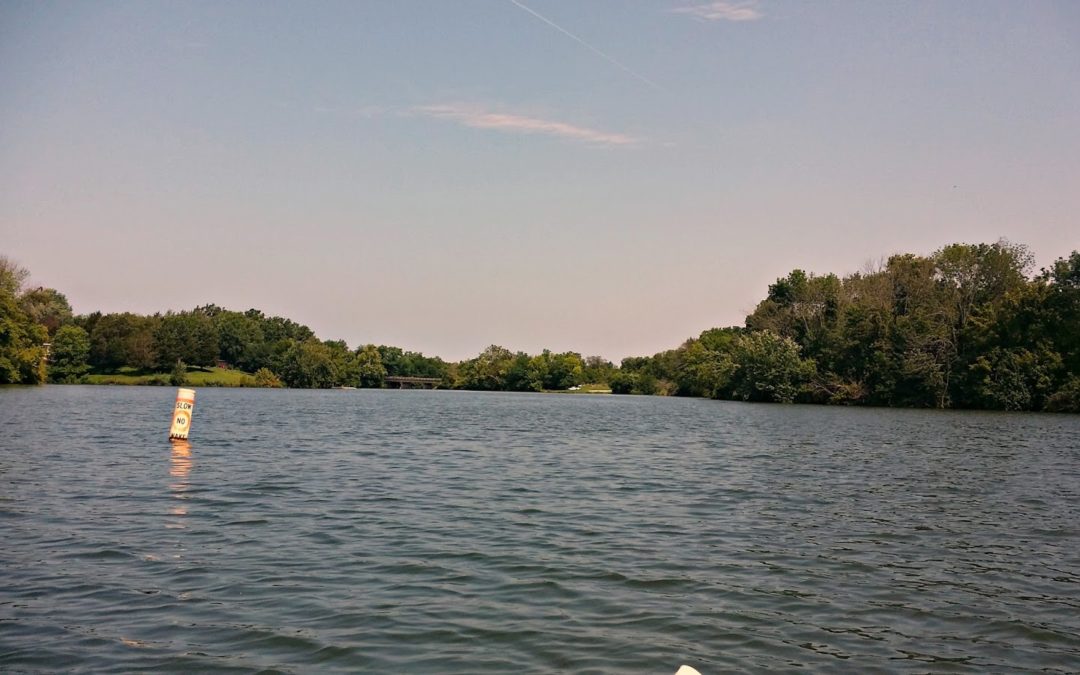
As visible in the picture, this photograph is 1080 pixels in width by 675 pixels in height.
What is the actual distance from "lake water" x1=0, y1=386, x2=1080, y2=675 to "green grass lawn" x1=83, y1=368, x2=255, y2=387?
129280 millimetres

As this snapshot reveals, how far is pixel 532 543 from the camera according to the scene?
15.1 m

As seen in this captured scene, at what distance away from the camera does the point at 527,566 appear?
13.3 m

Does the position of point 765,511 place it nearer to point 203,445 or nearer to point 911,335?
point 203,445

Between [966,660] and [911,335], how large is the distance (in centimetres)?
8995

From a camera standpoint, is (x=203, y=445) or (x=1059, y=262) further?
(x=1059, y=262)

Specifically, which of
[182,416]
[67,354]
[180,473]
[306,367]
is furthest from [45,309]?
[180,473]

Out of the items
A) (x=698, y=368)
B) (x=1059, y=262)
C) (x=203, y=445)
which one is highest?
(x=1059, y=262)

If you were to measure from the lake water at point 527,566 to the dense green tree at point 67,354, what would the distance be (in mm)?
114600

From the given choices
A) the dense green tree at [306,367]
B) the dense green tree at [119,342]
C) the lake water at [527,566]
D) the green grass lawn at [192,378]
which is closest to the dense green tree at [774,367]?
the lake water at [527,566]

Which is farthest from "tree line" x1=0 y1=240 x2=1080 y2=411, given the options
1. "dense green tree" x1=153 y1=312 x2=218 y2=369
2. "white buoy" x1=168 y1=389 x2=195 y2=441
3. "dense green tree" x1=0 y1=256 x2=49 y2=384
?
"white buoy" x1=168 y1=389 x2=195 y2=441

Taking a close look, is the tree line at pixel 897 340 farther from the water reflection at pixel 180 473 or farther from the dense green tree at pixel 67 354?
the water reflection at pixel 180 473

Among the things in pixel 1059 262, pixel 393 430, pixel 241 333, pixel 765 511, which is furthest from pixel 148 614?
pixel 241 333

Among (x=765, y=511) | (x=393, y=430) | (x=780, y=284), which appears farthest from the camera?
(x=780, y=284)

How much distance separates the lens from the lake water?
9.33 meters
